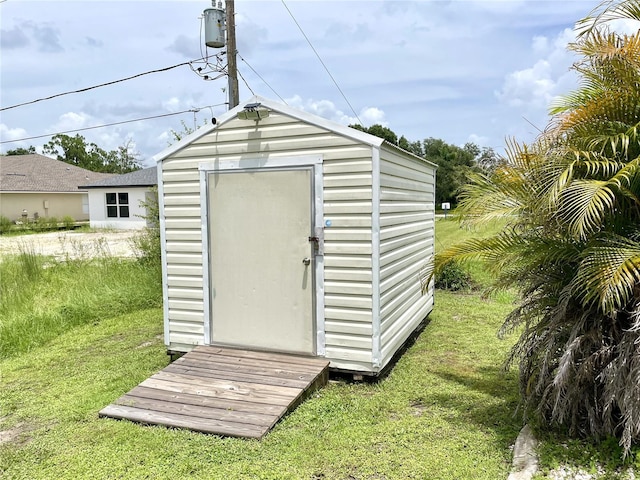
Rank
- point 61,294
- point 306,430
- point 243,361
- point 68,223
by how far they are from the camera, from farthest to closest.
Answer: point 68,223 → point 61,294 → point 243,361 → point 306,430

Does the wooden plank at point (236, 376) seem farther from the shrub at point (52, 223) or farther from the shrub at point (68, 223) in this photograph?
the shrub at point (68, 223)

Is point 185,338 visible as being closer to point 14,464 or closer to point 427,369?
point 14,464

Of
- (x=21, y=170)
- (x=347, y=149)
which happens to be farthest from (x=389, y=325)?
(x=21, y=170)

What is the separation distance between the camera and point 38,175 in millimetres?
29125

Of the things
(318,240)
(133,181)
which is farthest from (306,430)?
(133,181)

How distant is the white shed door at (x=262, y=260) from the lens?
4227 mm

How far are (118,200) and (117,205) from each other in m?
0.28

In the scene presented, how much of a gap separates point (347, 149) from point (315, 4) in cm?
545

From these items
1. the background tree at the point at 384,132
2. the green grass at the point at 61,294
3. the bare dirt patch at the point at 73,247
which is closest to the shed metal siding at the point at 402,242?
the green grass at the point at 61,294

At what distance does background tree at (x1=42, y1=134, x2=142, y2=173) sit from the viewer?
162ft

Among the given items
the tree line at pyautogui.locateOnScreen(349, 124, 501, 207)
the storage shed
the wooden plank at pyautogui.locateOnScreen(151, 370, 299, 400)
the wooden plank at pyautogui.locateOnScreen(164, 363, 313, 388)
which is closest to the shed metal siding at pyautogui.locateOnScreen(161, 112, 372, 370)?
the storage shed

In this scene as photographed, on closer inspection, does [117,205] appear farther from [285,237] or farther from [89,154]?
[89,154]

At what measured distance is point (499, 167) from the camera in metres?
3.09

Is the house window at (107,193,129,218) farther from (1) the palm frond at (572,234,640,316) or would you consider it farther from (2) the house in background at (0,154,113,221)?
(1) the palm frond at (572,234,640,316)
